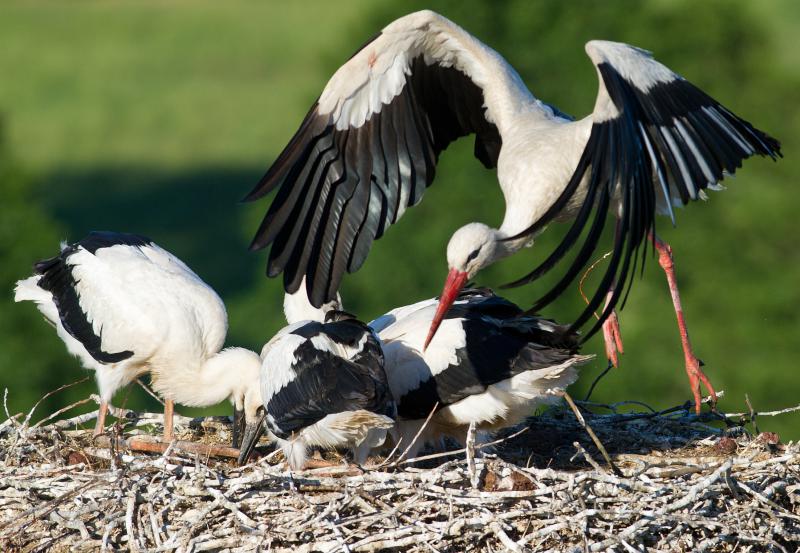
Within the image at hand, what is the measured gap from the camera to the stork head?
7.32 meters

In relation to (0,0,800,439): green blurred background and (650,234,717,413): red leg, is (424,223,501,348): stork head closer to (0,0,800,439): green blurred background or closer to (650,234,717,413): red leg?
(650,234,717,413): red leg

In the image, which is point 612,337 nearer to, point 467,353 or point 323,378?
point 467,353

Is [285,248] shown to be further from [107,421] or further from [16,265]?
[16,265]

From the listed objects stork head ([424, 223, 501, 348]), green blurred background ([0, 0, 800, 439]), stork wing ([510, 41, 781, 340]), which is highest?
stork wing ([510, 41, 781, 340])

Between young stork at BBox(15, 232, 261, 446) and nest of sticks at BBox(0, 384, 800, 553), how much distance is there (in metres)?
1.25

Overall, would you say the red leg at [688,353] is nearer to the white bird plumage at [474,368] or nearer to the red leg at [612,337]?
the red leg at [612,337]

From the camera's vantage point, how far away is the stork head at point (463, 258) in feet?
24.0

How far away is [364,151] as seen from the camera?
8.24 metres

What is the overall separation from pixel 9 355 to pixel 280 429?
11525 mm

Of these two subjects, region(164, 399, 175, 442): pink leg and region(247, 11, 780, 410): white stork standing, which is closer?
region(247, 11, 780, 410): white stork standing

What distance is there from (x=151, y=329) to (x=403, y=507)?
2.51 m

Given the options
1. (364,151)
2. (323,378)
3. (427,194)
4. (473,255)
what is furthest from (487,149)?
(427,194)

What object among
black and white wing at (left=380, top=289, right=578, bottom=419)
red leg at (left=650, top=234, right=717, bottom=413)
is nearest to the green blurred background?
black and white wing at (left=380, top=289, right=578, bottom=419)

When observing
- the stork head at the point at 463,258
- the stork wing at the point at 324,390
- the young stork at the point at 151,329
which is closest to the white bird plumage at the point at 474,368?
the stork wing at the point at 324,390
